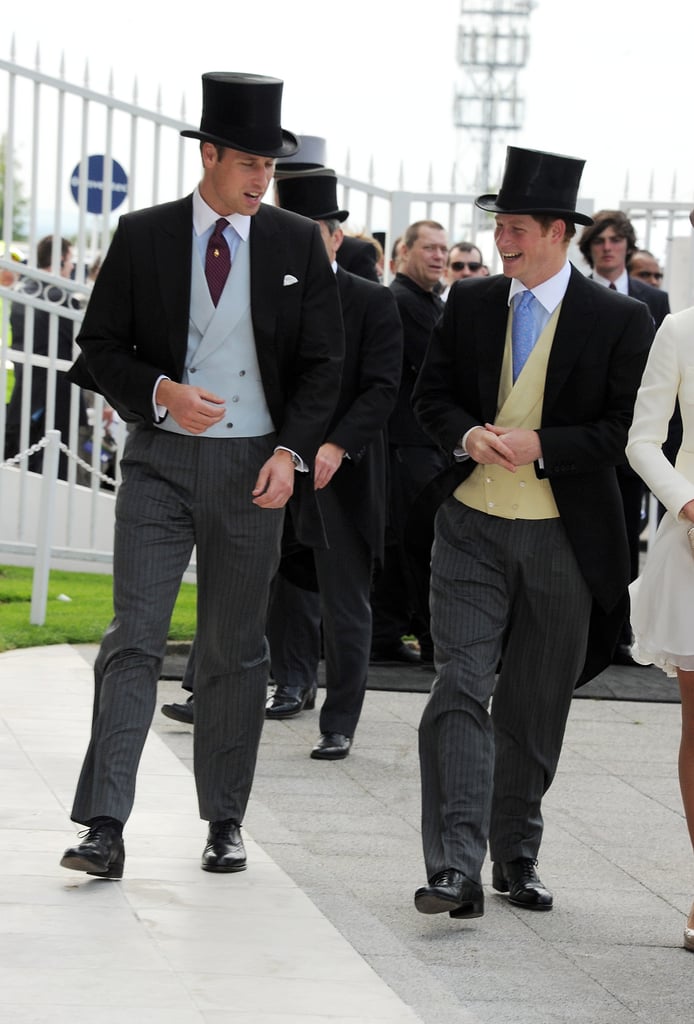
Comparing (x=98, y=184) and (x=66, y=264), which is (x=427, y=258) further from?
(x=66, y=264)

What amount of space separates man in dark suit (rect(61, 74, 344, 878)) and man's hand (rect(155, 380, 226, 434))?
0.01 metres

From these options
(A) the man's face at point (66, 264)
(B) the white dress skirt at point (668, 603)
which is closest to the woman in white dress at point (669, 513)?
(B) the white dress skirt at point (668, 603)

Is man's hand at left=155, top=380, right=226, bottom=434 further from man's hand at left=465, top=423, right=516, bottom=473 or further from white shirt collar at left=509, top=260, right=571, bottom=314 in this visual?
white shirt collar at left=509, top=260, right=571, bottom=314

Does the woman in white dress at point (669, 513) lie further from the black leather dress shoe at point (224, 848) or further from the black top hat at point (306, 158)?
the black top hat at point (306, 158)

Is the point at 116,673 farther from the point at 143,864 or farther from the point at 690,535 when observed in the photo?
the point at 690,535

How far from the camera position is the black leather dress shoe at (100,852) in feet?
15.5

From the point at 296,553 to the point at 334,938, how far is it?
10.0 feet

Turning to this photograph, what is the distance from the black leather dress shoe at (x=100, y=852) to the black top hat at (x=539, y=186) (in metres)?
2.01

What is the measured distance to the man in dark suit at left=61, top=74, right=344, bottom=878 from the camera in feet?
16.3

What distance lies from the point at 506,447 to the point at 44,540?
4952 mm

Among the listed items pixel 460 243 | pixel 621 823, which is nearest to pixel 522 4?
pixel 460 243

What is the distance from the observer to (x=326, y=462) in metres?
6.87

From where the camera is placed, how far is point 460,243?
10781 mm

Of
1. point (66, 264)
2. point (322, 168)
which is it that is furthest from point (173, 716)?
point (66, 264)
